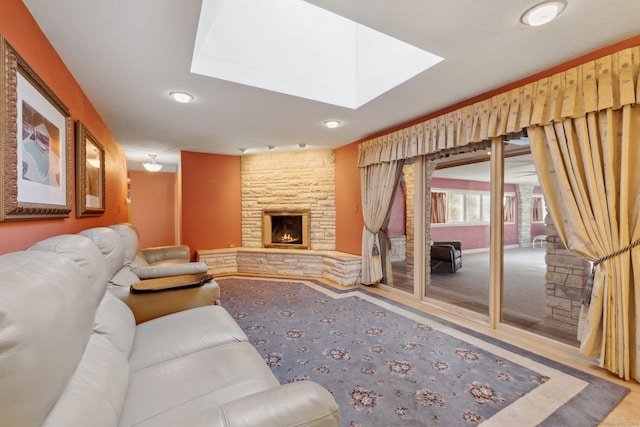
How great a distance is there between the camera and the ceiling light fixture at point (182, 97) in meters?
2.51

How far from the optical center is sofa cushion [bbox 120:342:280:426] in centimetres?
99

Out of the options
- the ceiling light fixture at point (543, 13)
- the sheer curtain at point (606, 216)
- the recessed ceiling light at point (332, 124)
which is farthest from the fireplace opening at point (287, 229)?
the ceiling light fixture at point (543, 13)

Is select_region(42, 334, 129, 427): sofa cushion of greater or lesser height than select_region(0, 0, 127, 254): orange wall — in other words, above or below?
below

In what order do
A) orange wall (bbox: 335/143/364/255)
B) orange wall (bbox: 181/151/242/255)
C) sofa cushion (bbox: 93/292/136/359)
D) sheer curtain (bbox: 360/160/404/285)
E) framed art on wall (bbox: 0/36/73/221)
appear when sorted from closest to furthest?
framed art on wall (bbox: 0/36/73/221), sofa cushion (bbox: 93/292/136/359), sheer curtain (bbox: 360/160/404/285), orange wall (bbox: 335/143/364/255), orange wall (bbox: 181/151/242/255)

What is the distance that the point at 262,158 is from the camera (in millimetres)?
5246

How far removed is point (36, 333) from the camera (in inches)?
24.0

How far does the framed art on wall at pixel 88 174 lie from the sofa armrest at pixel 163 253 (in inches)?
49.1

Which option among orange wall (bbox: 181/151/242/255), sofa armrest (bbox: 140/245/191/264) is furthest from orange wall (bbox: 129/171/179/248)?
sofa armrest (bbox: 140/245/191/264)

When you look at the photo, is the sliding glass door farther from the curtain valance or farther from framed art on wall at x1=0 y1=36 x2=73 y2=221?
framed art on wall at x1=0 y1=36 x2=73 y2=221

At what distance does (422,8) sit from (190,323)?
2303mm

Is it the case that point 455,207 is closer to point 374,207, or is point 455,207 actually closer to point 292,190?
point 374,207

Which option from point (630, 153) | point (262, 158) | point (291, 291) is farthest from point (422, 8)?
point (262, 158)

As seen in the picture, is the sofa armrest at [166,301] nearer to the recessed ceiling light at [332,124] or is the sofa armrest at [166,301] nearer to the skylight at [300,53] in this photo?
the skylight at [300,53]

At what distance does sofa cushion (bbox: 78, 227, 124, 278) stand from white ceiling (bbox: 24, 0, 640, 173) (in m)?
1.24
